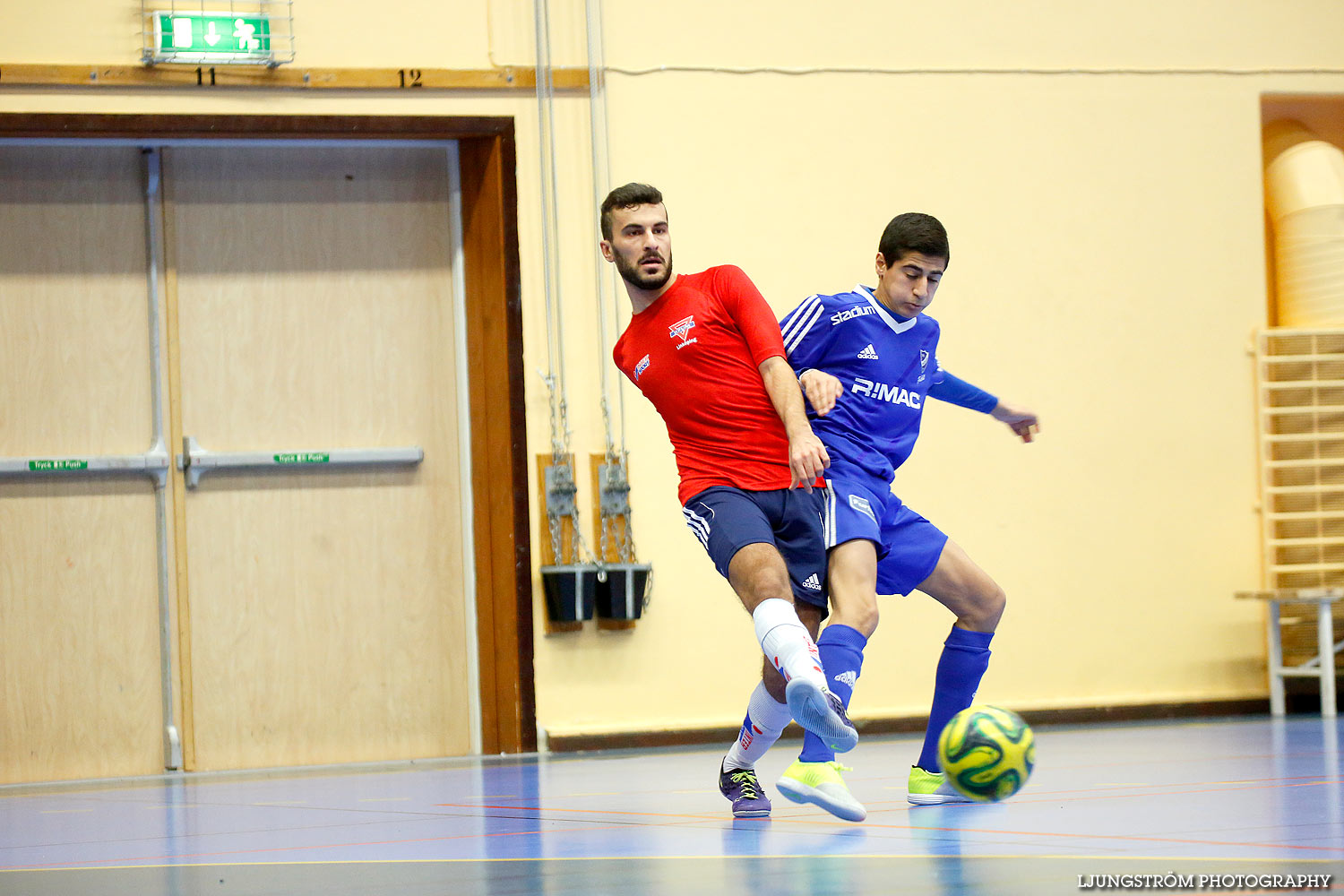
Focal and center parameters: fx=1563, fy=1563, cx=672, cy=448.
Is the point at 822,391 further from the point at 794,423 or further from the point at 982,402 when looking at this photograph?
the point at 982,402

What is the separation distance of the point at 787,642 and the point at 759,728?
605 mm

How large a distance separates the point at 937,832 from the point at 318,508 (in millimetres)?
4896

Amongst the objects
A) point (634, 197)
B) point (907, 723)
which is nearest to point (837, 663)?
point (634, 197)

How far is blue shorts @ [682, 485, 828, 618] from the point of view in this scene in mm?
3881

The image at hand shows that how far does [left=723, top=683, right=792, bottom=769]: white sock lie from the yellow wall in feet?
11.0

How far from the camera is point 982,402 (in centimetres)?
496

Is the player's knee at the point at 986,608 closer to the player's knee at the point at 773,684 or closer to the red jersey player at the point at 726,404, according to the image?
the red jersey player at the point at 726,404

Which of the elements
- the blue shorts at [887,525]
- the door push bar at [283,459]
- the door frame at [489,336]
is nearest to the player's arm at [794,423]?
the blue shorts at [887,525]

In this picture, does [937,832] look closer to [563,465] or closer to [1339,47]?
[563,465]

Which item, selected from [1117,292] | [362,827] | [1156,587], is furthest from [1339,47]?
[362,827]

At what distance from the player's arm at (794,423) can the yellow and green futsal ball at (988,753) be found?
70 cm

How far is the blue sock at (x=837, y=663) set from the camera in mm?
3766

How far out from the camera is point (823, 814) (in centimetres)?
405

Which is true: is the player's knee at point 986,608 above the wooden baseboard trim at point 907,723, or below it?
above
